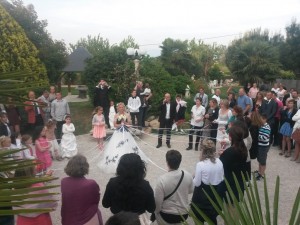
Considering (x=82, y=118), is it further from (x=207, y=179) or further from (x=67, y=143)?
(x=207, y=179)

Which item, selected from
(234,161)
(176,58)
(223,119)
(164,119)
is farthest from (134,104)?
(176,58)

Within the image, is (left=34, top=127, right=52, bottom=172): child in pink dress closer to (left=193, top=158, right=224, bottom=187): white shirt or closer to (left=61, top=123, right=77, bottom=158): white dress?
(left=61, top=123, right=77, bottom=158): white dress

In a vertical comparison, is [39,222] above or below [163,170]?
above

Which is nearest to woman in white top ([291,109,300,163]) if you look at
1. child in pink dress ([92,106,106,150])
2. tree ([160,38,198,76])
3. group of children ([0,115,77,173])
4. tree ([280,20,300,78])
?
child in pink dress ([92,106,106,150])

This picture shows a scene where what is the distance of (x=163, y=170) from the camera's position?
841 centimetres

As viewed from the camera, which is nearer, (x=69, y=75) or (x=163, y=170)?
(x=163, y=170)

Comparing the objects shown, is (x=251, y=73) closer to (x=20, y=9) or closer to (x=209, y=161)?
(x=20, y=9)

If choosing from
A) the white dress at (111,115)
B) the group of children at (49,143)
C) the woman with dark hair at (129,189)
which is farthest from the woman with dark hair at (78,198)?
the white dress at (111,115)

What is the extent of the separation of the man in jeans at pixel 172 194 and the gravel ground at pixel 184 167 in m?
2.09

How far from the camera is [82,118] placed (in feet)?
51.7

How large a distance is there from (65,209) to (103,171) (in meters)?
4.48

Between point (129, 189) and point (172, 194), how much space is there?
674 mm

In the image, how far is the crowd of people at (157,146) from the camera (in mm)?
3525

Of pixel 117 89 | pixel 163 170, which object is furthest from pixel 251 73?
pixel 163 170
